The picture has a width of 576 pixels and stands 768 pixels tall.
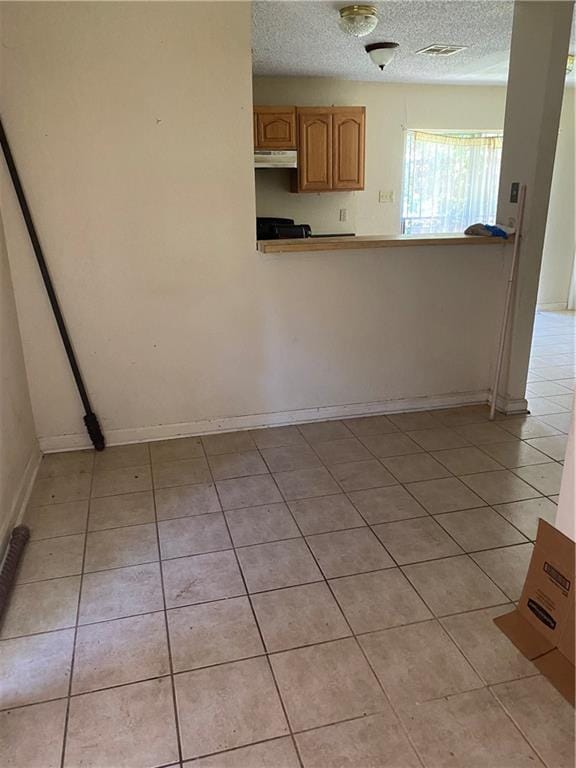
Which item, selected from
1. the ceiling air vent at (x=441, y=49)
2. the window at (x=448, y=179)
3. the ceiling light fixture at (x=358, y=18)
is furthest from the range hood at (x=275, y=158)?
the ceiling light fixture at (x=358, y=18)

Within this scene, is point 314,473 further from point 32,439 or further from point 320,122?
point 320,122

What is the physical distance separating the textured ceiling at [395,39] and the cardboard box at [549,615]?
3038 mm

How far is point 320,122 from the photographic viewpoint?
4.98 metres

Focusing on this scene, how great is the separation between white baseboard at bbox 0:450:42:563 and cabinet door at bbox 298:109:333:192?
138 inches

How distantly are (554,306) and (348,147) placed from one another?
9.81 feet

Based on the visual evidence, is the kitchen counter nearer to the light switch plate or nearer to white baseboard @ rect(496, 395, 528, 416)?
white baseboard @ rect(496, 395, 528, 416)

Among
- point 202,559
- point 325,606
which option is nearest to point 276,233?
point 202,559

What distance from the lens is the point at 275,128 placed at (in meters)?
4.88

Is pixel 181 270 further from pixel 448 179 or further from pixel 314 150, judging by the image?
pixel 448 179

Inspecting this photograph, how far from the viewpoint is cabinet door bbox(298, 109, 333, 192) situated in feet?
16.3

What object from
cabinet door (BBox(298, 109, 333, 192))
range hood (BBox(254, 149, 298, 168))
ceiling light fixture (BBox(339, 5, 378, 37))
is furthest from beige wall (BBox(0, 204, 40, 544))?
cabinet door (BBox(298, 109, 333, 192))

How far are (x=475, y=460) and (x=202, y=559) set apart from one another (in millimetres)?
1426

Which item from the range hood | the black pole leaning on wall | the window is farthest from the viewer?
the window

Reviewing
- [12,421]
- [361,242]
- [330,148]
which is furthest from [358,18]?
[12,421]
